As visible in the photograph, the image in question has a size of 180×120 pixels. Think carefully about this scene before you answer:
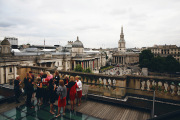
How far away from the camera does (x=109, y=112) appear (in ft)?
20.0

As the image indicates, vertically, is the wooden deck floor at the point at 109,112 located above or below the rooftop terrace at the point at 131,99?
below

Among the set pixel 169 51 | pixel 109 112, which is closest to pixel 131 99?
pixel 109 112

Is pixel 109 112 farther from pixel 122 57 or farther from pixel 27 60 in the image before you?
pixel 122 57

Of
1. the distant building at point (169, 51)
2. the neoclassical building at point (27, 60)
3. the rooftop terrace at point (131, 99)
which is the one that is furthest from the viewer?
the distant building at point (169, 51)

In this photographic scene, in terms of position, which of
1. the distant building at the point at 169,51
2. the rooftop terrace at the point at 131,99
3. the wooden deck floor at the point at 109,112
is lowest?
the wooden deck floor at the point at 109,112

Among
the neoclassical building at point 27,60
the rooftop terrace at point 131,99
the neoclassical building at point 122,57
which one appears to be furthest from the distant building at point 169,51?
the rooftop terrace at point 131,99

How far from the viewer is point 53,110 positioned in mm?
6035

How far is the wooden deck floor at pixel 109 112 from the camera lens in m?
5.67

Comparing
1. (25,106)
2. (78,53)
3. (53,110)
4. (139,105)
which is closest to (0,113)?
(25,106)

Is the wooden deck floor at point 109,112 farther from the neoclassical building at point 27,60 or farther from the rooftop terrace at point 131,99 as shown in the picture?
the neoclassical building at point 27,60

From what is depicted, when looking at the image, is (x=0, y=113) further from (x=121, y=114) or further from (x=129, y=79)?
(x=129, y=79)

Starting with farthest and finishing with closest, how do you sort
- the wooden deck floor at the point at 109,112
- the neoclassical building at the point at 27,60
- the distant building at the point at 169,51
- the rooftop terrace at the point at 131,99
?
1. the distant building at the point at 169,51
2. the neoclassical building at the point at 27,60
3. the rooftop terrace at the point at 131,99
4. the wooden deck floor at the point at 109,112

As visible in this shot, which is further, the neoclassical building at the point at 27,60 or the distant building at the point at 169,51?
the distant building at the point at 169,51

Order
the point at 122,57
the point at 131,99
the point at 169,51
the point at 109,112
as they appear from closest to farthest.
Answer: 1. the point at 109,112
2. the point at 131,99
3. the point at 169,51
4. the point at 122,57
